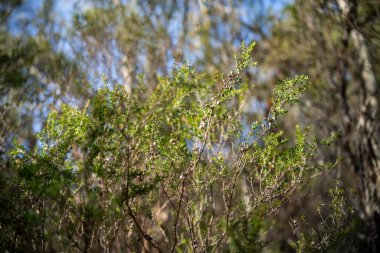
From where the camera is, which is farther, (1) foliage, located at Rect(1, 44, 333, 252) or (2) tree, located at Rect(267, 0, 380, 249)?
(2) tree, located at Rect(267, 0, 380, 249)

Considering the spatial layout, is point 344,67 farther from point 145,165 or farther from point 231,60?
point 145,165

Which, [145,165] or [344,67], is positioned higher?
[344,67]

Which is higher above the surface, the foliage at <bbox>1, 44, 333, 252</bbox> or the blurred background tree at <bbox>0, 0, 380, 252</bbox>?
the blurred background tree at <bbox>0, 0, 380, 252</bbox>

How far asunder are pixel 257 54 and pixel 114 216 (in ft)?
24.7

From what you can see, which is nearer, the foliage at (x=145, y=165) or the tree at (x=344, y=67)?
the foliage at (x=145, y=165)

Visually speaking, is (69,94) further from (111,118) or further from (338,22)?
(338,22)

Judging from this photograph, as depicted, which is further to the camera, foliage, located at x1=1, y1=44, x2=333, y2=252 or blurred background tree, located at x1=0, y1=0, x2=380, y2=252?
blurred background tree, located at x1=0, y1=0, x2=380, y2=252

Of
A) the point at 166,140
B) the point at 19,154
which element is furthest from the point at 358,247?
the point at 19,154

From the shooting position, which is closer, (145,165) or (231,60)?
(145,165)

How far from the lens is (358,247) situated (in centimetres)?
366

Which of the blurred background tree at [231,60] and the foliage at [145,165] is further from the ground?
the blurred background tree at [231,60]

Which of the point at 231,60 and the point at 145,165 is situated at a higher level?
the point at 231,60

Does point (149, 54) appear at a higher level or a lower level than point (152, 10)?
lower

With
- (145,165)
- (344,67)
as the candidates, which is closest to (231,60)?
(344,67)
